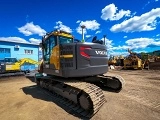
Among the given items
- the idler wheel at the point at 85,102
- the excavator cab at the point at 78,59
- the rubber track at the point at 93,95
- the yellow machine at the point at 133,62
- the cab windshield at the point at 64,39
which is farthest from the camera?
the yellow machine at the point at 133,62

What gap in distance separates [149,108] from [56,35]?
4785mm

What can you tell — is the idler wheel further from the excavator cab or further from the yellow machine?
the yellow machine

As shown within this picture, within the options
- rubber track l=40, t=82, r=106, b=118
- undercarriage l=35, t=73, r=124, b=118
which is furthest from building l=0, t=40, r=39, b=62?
rubber track l=40, t=82, r=106, b=118

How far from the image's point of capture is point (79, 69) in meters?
6.15

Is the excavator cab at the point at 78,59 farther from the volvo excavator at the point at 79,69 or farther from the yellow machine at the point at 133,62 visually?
the yellow machine at the point at 133,62

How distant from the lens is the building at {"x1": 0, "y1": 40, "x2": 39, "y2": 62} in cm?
2781

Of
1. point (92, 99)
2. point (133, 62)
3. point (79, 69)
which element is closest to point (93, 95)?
point (92, 99)

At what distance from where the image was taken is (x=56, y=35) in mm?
7121

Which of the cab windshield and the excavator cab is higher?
the cab windshield

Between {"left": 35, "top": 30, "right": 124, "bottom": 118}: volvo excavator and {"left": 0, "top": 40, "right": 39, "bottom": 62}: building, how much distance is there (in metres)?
23.2

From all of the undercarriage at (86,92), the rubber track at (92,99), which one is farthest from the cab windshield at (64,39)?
the rubber track at (92,99)

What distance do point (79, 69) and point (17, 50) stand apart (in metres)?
26.7

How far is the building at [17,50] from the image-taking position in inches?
1095

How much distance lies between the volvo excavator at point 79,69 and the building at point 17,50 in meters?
23.2
